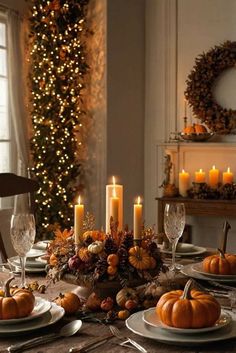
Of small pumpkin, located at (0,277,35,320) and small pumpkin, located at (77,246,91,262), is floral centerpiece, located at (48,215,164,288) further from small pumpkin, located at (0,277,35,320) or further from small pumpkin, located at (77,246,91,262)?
small pumpkin, located at (0,277,35,320)

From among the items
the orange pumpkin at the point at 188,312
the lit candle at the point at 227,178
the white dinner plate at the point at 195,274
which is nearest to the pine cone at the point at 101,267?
the orange pumpkin at the point at 188,312

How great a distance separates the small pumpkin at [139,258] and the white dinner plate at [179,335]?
27 cm

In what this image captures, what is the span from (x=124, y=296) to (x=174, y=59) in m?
3.85

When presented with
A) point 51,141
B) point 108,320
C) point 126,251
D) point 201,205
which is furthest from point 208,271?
point 51,141

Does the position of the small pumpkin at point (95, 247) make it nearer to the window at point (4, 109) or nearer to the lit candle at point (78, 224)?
the lit candle at point (78, 224)

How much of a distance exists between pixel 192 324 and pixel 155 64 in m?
4.21

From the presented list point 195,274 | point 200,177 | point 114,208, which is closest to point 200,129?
point 200,177

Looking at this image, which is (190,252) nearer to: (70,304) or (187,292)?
(70,304)

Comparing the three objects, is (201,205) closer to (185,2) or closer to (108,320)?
(185,2)

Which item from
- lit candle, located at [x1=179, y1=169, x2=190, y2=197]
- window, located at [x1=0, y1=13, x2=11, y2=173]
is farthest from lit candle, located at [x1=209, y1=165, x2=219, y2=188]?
window, located at [x1=0, y1=13, x2=11, y2=173]

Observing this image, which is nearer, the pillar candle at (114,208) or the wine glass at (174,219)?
the pillar candle at (114,208)

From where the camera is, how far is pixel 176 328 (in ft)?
5.54

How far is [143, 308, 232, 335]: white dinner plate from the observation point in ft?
5.48

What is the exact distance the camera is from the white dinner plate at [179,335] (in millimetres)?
1650
